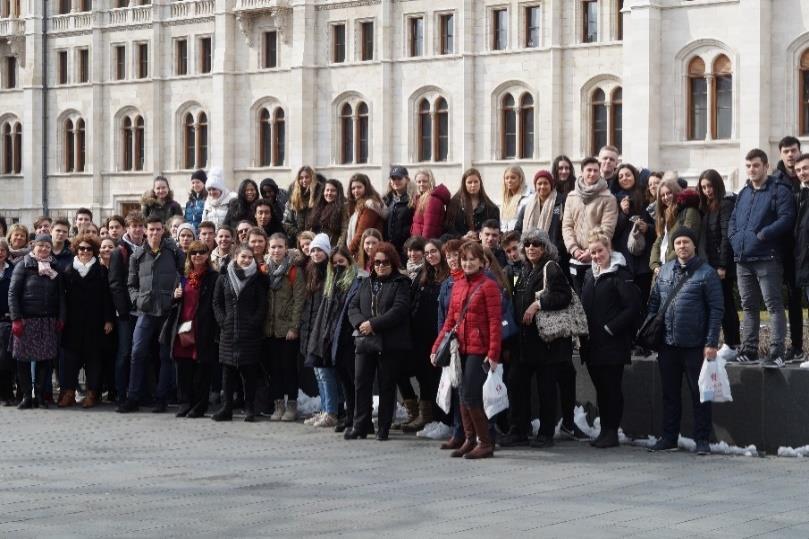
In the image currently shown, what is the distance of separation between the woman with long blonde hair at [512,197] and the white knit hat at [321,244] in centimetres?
197

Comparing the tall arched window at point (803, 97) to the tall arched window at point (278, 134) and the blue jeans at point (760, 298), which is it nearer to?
the tall arched window at point (278, 134)

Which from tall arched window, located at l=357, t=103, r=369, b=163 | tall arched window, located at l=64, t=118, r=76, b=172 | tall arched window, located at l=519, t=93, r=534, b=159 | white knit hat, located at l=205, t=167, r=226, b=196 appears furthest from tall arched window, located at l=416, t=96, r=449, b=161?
white knit hat, located at l=205, t=167, r=226, b=196

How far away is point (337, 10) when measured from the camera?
5600 centimetres

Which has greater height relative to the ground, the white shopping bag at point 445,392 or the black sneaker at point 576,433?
the white shopping bag at point 445,392

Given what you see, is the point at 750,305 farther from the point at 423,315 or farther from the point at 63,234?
the point at 63,234

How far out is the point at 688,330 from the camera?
47.8ft

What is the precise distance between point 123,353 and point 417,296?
446 cm

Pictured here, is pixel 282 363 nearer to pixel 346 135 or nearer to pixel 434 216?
pixel 434 216

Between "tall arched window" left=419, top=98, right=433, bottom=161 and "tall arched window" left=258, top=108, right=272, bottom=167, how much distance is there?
6.54 metres

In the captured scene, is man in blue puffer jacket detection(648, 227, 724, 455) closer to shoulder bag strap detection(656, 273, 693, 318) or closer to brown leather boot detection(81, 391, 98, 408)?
shoulder bag strap detection(656, 273, 693, 318)

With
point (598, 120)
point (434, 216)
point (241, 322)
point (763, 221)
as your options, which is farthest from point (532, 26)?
point (763, 221)

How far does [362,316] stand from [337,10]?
1627 inches

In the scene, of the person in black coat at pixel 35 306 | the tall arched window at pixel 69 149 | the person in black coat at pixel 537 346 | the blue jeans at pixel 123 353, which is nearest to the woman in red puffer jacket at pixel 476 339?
the person in black coat at pixel 537 346

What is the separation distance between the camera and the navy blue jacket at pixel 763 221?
597 inches
